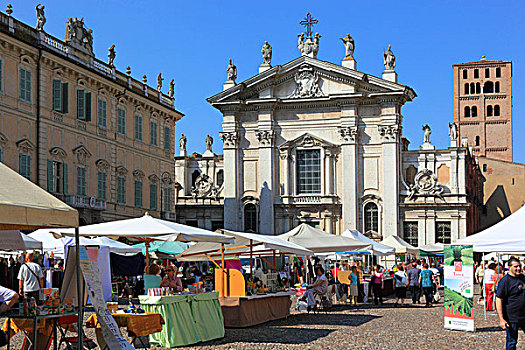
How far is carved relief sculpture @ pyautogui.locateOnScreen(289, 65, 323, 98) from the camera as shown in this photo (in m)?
43.3

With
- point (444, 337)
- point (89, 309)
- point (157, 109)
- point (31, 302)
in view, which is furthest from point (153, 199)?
point (31, 302)

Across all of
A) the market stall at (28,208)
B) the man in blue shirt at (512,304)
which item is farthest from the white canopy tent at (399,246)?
the market stall at (28,208)

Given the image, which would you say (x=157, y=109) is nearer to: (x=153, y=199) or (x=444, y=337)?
(x=153, y=199)

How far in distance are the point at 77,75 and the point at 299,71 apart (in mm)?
16161

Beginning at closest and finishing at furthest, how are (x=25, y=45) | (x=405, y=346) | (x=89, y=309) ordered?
1. (x=405, y=346)
2. (x=89, y=309)
3. (x=25, y=45)

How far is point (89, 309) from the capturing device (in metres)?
19.0

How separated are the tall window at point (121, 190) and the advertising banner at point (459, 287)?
20696mm

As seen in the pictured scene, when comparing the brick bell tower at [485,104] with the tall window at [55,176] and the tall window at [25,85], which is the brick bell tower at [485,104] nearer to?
the tall window at [55,176]

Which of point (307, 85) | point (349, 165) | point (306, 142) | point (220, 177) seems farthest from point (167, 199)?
point (307, 85)

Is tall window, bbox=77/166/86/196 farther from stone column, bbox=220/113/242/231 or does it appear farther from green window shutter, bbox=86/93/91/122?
stone column, bbox=220/113/242/231

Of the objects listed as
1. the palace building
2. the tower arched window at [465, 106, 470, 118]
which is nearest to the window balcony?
the palace building

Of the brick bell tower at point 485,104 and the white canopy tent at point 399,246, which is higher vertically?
the brick bell tower at point 485,104

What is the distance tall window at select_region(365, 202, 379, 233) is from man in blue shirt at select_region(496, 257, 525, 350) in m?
32.7

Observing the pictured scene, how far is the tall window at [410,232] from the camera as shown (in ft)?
140
